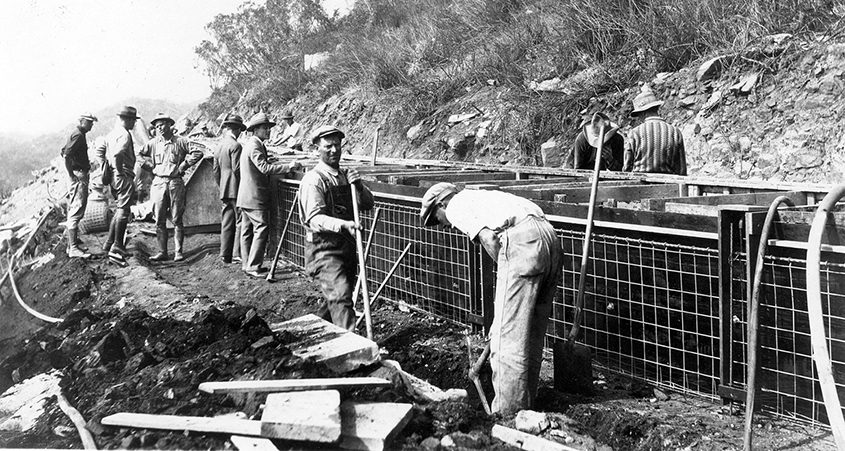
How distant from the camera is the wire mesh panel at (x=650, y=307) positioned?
4.18m

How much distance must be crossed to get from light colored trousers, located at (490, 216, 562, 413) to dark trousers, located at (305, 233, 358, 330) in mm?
1684

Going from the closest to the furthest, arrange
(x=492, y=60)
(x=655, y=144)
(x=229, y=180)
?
(x=655, y=144) → (x=229, y=180) → (x=492, y=60)

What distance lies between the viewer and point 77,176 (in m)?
10.1

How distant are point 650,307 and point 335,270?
2.45 m

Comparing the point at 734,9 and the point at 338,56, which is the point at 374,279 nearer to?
the point at 734,9

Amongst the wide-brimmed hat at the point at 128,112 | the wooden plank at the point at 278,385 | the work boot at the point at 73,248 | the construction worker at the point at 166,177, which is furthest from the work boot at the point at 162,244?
the wooden plank at the point at 278,385

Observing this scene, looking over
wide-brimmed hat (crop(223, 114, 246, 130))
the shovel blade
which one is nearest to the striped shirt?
the shovel blade

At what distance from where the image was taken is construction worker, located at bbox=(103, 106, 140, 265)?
9828 mm

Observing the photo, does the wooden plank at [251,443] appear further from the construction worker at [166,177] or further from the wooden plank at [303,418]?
the construction worker at [166,177]

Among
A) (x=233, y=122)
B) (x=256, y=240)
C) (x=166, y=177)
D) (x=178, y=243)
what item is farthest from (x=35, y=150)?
(x=256, y=240)

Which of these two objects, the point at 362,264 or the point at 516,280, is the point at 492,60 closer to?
the point at 362,264

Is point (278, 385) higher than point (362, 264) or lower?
lower

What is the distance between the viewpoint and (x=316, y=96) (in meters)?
20.1

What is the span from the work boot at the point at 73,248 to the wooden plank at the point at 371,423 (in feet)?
24.8
